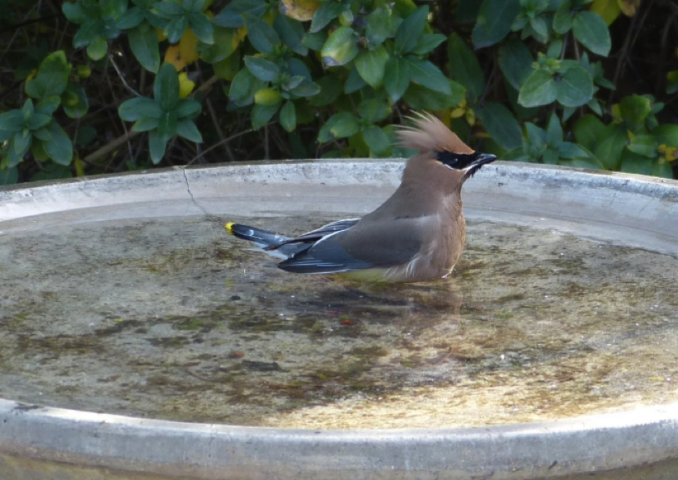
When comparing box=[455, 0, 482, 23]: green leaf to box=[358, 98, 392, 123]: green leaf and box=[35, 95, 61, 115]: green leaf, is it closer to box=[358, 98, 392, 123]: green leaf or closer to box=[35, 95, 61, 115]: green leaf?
box=[358, 98, 392, 123]: green leaf

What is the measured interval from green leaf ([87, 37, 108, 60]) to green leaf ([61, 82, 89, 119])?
1.28ft

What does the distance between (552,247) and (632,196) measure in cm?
37

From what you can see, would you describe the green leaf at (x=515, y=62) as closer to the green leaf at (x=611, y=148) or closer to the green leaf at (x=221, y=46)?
the green leaf at (x=611, y=148)

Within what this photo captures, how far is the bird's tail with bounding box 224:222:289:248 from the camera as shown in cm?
314

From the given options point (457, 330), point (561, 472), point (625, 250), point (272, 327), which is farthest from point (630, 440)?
point (625, 250)

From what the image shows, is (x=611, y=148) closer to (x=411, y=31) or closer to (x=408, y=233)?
(x=411, y=31)

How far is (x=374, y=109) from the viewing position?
4305 mm

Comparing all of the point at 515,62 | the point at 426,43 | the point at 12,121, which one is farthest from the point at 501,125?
the point at 12,121

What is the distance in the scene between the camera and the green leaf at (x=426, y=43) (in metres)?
4.17

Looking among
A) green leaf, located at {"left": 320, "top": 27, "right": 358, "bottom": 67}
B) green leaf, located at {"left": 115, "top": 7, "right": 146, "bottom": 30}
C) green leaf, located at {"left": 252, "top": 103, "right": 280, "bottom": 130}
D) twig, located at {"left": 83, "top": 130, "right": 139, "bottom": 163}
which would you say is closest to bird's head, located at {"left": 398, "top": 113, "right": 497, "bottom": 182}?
green leaf, located at {"left": 320, "top": 27, "right": 358, "bottom": 67}

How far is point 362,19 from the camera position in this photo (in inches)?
162

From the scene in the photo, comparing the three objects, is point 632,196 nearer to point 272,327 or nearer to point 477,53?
point 272,327

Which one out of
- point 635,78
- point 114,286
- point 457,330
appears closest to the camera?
point 457,330

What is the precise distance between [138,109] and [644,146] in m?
2.08
